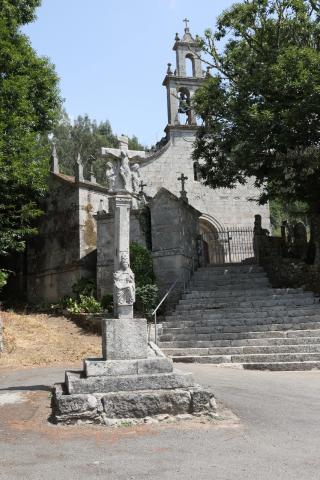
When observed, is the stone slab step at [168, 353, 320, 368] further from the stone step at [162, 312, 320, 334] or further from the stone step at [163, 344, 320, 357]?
the stone step at [162, 312, 320, 334]

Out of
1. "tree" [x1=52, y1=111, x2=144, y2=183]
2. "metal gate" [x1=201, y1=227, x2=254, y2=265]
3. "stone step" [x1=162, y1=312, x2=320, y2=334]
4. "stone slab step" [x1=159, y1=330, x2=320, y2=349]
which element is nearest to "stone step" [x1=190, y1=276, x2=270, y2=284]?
"stone step" [x1=162, y1=312, x2=320, y2=334]

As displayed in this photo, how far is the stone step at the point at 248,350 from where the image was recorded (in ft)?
37.2

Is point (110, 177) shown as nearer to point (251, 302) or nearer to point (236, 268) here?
point (251, 302)

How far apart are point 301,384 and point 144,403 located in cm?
391

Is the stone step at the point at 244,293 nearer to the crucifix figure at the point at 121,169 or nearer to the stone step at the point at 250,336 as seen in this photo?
the stone step at the point at 250,336

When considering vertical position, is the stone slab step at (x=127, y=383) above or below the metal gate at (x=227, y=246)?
below

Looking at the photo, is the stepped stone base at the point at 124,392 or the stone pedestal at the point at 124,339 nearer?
the stepped stone base at the point at 124,392

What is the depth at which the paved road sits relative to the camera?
4.24 meters

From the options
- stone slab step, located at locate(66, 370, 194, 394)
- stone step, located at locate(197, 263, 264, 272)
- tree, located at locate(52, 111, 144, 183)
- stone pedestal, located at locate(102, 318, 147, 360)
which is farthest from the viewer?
tree, located at locate(52, 111, 144, 183)

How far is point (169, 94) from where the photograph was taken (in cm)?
2583

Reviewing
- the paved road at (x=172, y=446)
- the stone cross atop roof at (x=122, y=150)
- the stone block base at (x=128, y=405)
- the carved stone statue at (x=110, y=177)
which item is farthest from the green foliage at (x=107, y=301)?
the stone block base at (x=128, y=405)

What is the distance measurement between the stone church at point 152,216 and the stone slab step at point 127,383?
2.97 metres

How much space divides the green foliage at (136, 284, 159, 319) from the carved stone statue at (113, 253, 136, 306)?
7.43 meters

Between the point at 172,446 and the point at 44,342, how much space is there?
30.0 feet
